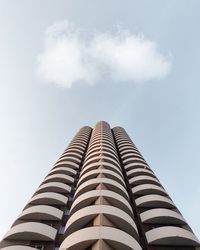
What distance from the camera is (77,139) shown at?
5384cm

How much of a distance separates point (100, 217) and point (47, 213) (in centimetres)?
631

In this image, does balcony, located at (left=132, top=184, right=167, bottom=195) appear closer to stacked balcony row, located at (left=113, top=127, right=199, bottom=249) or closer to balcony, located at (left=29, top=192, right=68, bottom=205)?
Answer: stacked balcony row, located at (left=113, top=127, right=199, bottom=249)

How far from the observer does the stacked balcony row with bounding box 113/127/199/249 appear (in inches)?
814

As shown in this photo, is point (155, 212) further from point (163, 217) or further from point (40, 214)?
point (40, 214)

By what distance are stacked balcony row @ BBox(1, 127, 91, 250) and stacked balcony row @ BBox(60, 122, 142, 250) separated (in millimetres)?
2010

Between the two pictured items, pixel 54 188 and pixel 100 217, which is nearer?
pixel 100 217

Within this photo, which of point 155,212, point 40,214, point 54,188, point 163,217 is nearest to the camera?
point 163,217

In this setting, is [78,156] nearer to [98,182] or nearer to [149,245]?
[98,182]

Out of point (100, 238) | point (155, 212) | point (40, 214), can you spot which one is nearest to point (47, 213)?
point (40, 214)

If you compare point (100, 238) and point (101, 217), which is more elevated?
point (101, 217)

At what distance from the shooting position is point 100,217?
1969 cm

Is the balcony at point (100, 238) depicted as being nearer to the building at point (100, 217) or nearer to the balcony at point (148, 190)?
the building at point (100, 217)

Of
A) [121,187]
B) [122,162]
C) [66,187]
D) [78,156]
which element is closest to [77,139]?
[78,156]

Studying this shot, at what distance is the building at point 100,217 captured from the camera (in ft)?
59.3
